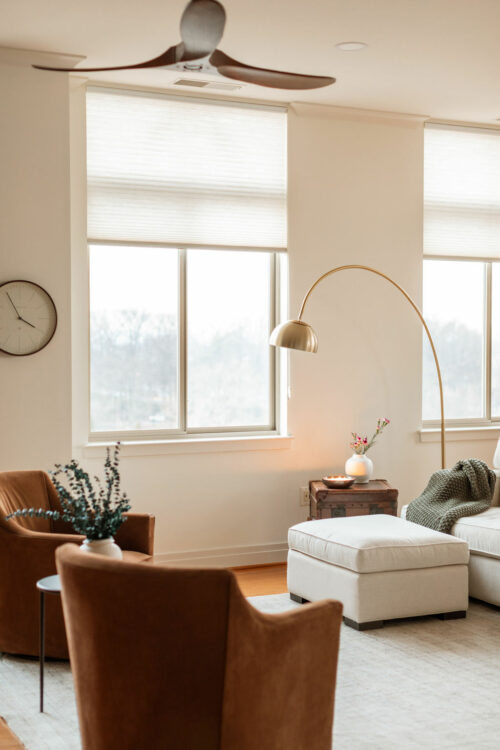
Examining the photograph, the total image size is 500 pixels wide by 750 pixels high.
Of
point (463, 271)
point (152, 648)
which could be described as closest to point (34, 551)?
point (152, 648)

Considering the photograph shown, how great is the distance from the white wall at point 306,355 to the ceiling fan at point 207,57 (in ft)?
5.78

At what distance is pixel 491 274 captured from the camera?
626cm

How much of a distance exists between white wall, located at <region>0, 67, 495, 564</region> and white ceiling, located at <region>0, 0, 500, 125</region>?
408 millimetres

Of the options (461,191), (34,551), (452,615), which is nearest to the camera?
(34,551)

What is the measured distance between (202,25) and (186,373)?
2.92m

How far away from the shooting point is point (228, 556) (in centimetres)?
539

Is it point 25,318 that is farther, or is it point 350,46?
point 25,318

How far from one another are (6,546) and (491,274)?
13.2ft

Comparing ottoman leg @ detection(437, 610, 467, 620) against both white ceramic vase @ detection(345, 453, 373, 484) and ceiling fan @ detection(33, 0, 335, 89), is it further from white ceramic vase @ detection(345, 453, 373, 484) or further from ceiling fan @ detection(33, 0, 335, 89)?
ceiling fan @ detection(33, 0, 335, 89)

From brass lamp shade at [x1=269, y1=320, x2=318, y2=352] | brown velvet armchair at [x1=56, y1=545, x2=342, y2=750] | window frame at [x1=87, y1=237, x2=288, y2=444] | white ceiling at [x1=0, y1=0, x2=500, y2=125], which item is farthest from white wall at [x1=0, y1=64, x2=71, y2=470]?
brown velvet armchair at [x1=56, y1=545, x2=342, y2=750]

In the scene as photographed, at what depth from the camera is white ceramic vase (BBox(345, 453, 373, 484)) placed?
534cm

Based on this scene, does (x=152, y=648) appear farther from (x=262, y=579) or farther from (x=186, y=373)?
(x=186, y=373)

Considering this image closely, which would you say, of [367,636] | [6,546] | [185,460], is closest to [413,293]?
[185,460]

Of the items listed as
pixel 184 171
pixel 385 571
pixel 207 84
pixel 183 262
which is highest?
pixel 207 84
